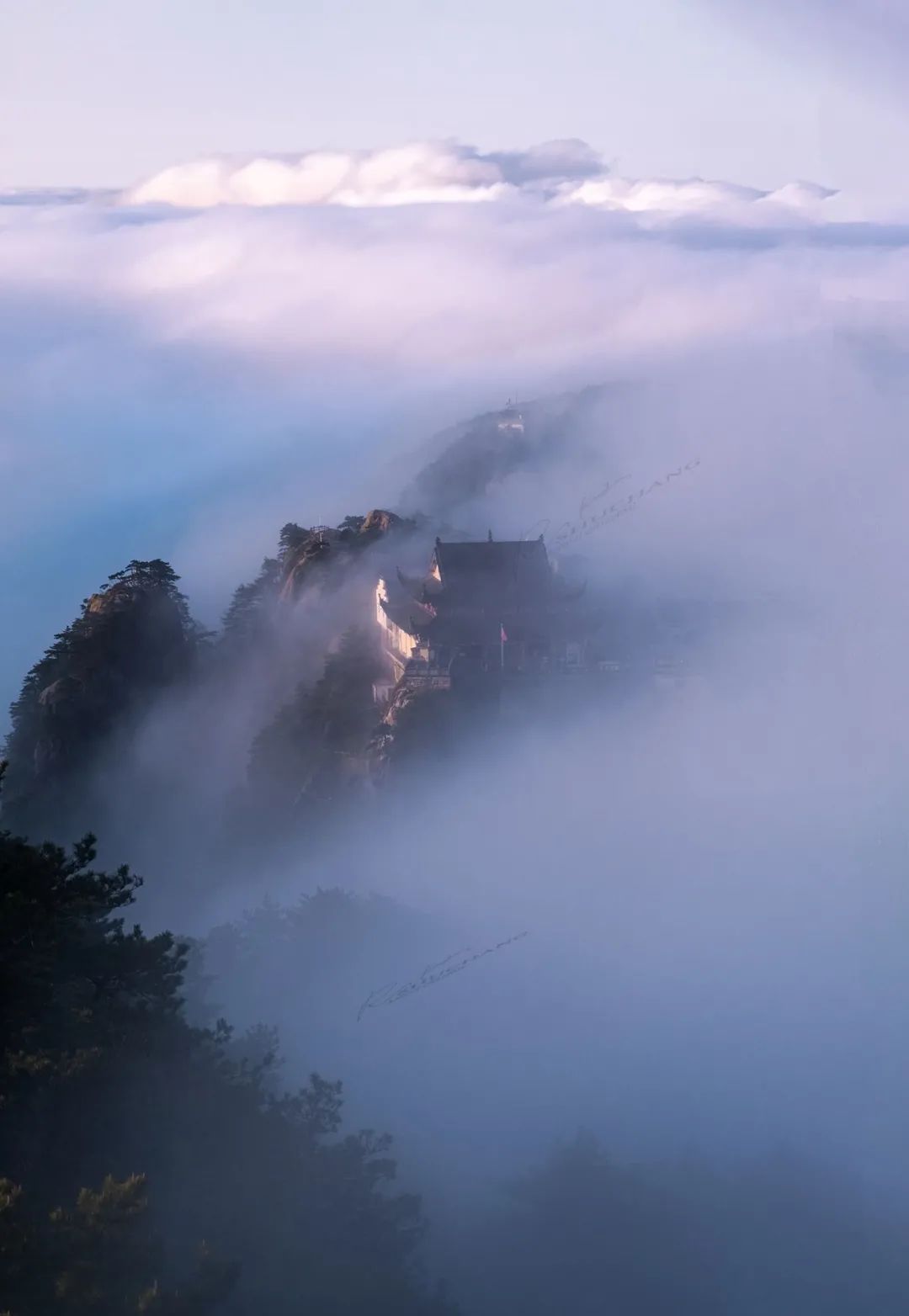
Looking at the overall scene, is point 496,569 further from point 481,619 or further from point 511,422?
point 511,422

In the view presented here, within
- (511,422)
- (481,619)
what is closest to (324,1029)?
(481,619)

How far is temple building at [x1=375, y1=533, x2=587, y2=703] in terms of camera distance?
33.4m

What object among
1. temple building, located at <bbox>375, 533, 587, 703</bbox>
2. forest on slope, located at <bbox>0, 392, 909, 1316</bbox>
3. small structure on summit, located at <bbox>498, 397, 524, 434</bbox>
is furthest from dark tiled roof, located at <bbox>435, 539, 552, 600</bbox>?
small structure on summit, located at <bbox>498, 397, 524, 434</bbox>

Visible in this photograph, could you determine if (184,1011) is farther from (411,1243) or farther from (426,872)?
(426,872)

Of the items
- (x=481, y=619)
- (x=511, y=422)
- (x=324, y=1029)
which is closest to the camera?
(x=324, y=1029)

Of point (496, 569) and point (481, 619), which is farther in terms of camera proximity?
point (496, 569)

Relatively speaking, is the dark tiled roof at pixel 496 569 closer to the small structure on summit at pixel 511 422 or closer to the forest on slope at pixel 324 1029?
the forest on slope at pixel 324 1029

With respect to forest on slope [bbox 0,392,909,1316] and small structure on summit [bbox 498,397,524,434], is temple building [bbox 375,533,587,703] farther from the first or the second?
small structure on summit [bbox 498,397,524,434]

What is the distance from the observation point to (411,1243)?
1517 centimetres

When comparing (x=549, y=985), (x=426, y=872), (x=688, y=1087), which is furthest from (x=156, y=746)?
(x=688, y=1087)

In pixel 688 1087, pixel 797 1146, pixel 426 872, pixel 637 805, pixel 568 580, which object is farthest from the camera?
pixel 568 580

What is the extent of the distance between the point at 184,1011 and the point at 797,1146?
10.7 metres

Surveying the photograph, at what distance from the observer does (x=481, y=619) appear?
34.6 meters

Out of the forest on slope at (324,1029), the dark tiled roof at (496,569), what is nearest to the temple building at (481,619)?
the dark tiled roof at (496,569)
